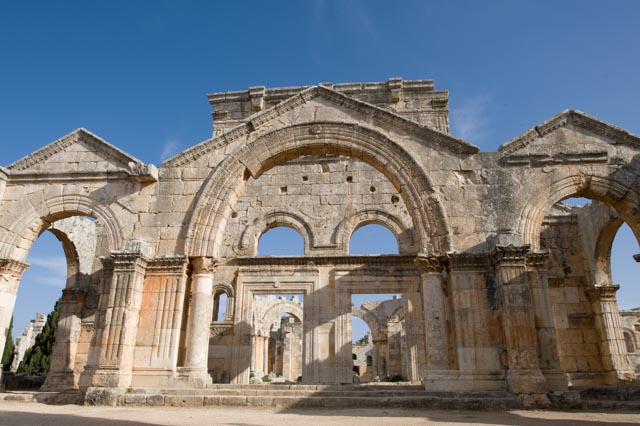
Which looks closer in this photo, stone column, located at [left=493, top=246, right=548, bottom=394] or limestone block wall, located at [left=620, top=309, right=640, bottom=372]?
stone column, located at [left=493, top=246, right=548, bottom=394]

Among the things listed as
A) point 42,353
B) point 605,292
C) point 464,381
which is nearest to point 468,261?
point 464,381

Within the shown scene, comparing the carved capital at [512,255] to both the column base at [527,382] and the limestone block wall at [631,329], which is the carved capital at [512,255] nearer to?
the column base at [527,382]

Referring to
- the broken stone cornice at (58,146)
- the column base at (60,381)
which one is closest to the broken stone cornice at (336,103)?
the broken stone cornice at (58,146)

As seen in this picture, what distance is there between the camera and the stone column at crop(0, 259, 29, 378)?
10375mm

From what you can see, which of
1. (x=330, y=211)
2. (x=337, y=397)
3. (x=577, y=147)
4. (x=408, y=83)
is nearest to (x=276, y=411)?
(x=337, y=397)

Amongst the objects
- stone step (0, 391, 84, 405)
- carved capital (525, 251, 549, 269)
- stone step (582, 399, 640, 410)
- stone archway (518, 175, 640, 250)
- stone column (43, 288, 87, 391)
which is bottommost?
stone step (582, 399, 640, 410)

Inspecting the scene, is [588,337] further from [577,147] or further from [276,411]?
[276,411]

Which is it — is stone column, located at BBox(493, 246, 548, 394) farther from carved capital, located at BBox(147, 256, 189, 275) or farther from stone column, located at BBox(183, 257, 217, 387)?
carved capital, located at BBox(147, 256, 189, 275)

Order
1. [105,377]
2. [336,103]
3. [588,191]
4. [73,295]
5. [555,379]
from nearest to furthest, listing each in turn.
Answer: [555,379] < [105,377] < [588,191] < [336,103] < [73,295]

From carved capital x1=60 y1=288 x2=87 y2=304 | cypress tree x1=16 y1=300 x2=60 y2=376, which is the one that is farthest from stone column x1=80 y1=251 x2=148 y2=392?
cypress tree x1=16 y1=300 x2=60 y2=376

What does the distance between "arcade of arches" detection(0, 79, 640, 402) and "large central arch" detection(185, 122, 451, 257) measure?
3cm

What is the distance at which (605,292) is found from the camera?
12805 millimetres

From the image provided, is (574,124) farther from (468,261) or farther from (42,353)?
(42,353)

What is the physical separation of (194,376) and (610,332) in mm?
11016
